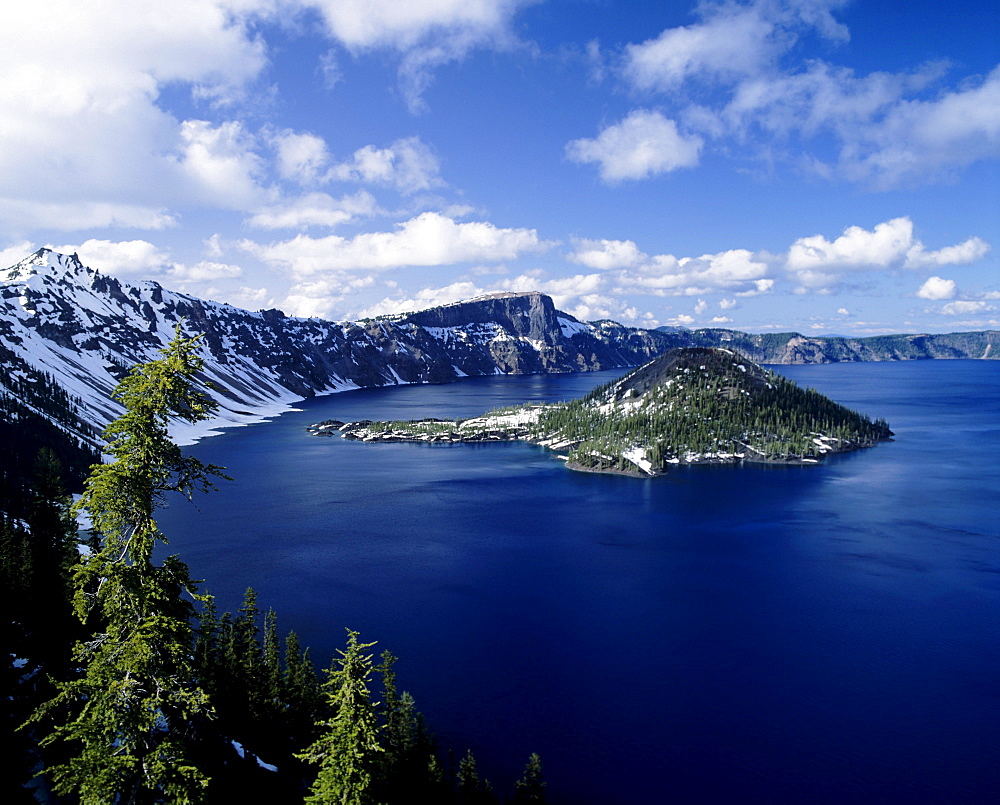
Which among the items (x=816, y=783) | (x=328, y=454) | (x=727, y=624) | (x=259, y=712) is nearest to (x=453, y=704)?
(x=259, y=712)

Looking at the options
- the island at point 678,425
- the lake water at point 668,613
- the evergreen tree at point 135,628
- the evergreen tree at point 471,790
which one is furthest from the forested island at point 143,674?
the island at point 678,425

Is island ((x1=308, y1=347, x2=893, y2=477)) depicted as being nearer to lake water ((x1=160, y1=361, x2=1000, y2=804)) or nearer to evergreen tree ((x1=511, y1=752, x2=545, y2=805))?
lake water ((x1=160, y1=361, x2=1000, y2=804))

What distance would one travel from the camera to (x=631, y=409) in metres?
160

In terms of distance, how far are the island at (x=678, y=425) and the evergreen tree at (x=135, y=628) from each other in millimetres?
113617

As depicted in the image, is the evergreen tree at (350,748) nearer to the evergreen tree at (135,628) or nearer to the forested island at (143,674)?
the forested island at (143,674)

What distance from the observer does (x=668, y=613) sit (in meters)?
57.5

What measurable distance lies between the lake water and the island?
62.5ft

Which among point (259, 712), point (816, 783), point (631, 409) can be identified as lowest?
point (816, 783)

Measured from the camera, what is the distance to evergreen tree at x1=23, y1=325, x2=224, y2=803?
45.5 ft

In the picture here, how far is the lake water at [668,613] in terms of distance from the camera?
124ft

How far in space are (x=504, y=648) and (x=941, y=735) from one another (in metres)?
29.5

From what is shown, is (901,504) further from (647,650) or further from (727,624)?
(647,650)

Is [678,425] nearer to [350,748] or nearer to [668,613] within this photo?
[668,613]

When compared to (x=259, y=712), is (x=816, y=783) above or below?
below
